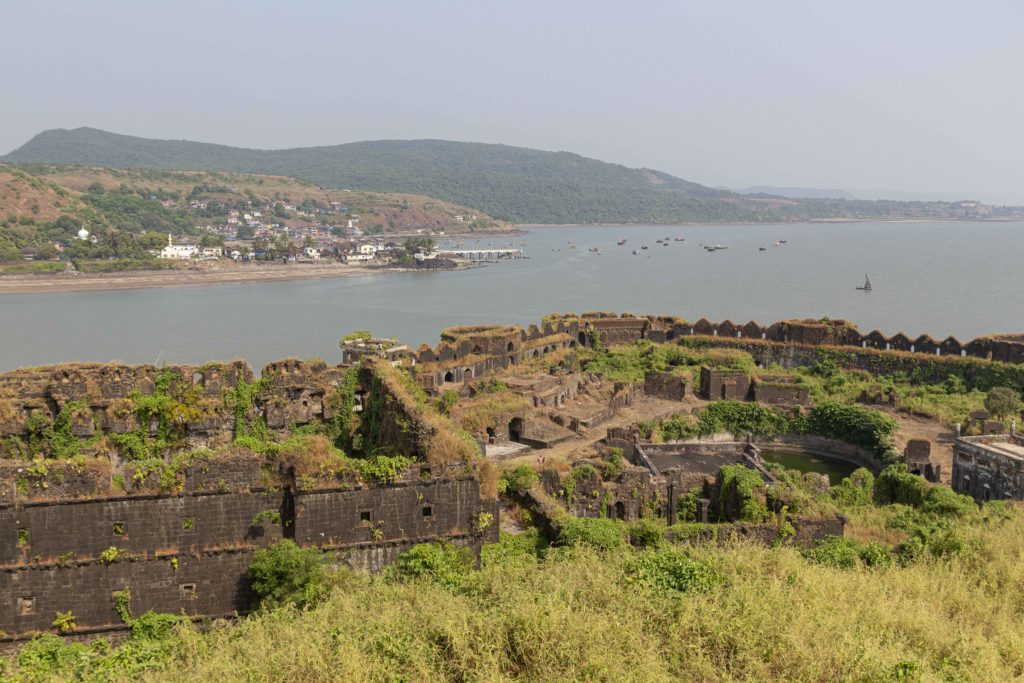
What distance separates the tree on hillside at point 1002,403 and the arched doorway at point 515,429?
62.9 ft

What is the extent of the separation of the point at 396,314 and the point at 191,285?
33971 millimetres

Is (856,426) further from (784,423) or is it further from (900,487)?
(900,487)

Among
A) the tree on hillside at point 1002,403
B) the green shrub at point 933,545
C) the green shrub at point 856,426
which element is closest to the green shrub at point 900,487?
the green shrub at point 856,426

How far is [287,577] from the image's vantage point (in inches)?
445

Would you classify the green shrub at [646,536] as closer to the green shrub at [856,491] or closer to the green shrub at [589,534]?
the green shrub at [589,534]

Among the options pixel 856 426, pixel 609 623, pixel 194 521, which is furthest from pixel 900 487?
pixel 194 521

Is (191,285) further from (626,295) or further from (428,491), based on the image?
(428,491)

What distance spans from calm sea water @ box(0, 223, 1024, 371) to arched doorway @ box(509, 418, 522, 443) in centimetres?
2596

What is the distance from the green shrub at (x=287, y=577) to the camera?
11.2 m

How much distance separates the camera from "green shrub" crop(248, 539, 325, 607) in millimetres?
11164

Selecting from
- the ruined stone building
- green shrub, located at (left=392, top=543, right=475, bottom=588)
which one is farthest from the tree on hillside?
green shrub, located at (left=392, top=543, right=475, bottom=588)

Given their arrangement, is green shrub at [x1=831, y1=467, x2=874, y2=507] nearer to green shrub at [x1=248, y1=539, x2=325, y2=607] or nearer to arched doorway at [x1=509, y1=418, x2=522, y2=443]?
arched doorway at [x1=509, y1=418, x2=522, y2=443]

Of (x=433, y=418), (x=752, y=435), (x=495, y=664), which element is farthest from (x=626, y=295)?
(x=495, y=664)

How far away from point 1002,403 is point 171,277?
294 feet
